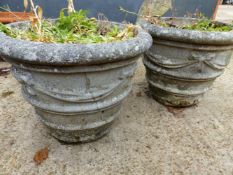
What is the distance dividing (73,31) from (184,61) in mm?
955

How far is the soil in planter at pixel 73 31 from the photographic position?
160 cm

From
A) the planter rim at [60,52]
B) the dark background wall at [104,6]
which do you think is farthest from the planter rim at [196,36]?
the dark background wall at [104,6]

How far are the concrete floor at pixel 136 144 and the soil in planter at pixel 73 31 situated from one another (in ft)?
2.66

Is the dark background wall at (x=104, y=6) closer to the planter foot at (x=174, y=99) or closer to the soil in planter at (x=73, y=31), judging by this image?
the planter foot at (x=174, y=99)

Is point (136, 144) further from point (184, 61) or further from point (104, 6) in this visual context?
point (104, 6)

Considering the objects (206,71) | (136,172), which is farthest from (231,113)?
(136,172)

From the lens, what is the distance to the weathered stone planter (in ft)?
6.50

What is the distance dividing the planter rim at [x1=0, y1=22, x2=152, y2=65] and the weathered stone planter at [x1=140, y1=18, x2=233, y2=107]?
768 mm

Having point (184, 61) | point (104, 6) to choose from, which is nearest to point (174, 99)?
point (184, 61)

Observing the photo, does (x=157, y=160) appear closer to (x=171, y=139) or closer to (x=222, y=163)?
(x=171, y=139)

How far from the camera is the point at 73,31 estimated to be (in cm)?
184

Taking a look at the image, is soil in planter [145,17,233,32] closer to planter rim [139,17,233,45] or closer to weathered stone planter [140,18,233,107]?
weathered stone planter [140,18,233,107]

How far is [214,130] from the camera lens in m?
2.21

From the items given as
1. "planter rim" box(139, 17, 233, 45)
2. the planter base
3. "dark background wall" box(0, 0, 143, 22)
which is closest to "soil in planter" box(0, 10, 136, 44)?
"planter rim" box(139, 17, 233, 45)
